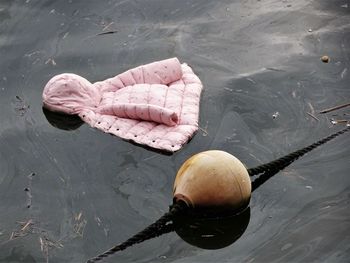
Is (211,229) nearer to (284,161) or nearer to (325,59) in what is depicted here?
(284,161)

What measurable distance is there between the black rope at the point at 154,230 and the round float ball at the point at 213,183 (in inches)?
2.8

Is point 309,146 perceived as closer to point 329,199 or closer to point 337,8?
point 329,199

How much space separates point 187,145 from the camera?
183 inches

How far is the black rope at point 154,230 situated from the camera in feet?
12.6

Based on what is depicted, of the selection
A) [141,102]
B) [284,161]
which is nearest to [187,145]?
[141,102]

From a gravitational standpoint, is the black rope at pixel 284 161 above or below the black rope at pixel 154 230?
below

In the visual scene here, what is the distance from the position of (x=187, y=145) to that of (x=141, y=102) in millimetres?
532

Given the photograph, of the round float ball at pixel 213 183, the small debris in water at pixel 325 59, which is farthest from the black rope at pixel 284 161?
the small debris in water at pixel 325 59

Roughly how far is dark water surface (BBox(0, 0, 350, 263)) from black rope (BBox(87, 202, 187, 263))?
5cm

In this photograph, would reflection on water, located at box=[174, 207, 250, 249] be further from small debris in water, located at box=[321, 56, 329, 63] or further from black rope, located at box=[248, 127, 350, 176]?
small debris in water, located at box=[321, 56, 329, 63]

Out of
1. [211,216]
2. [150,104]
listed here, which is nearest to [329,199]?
[211,216]

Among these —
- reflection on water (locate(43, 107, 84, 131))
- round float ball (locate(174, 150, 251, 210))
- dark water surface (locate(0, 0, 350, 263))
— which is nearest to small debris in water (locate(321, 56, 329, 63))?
dark water surface (locate(0, 0, 350, 263))

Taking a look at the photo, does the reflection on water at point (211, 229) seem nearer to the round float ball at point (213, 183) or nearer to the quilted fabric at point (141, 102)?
the round float ball at point (213, 183)

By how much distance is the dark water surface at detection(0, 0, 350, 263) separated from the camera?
3963mm
